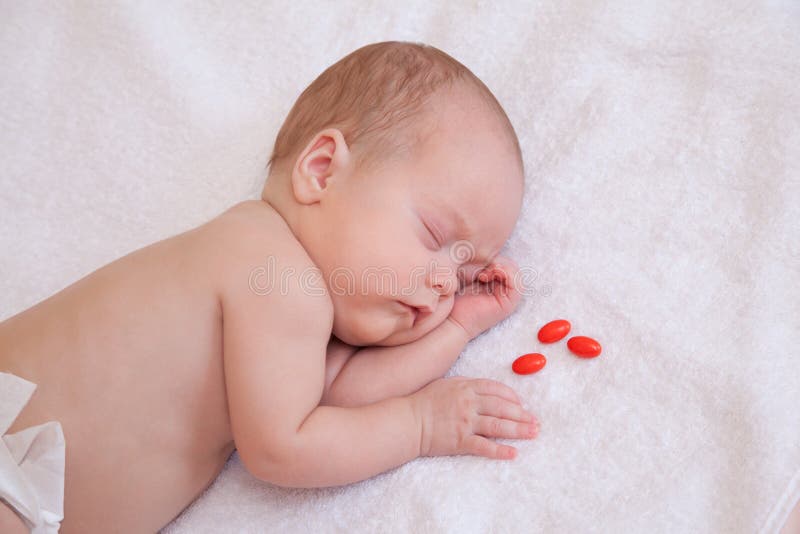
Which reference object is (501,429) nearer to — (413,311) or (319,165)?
(413,311)

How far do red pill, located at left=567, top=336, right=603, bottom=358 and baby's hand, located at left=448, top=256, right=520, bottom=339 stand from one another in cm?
14

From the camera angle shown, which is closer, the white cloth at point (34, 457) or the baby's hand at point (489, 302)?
the white cloth at point (34, 457)

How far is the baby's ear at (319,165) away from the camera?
127cm

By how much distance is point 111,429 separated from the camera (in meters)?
1.19

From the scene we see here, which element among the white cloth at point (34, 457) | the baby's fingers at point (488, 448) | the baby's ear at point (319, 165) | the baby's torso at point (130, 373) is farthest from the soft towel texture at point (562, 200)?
the baby's ear at point (319, 165)

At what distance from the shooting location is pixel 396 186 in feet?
4.11

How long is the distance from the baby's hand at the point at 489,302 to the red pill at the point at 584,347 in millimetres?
139

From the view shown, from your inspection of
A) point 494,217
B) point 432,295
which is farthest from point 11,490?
point 494,217

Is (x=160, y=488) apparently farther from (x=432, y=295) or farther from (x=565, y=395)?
(x=565, y=395)

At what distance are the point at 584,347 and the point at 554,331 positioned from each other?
0.20 feet

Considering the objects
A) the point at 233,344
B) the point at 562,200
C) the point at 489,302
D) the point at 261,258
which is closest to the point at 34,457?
the point at 233,344

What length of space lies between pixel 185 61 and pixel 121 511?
1008 millimetres

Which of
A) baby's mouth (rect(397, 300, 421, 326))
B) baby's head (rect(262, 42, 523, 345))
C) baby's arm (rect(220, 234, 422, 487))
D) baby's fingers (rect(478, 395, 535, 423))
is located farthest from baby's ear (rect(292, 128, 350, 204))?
baby's fingers (rect(478, 395, 535, 423))

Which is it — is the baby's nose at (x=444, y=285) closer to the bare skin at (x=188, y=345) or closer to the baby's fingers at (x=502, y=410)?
the bare skin at (x=188, y=345)
